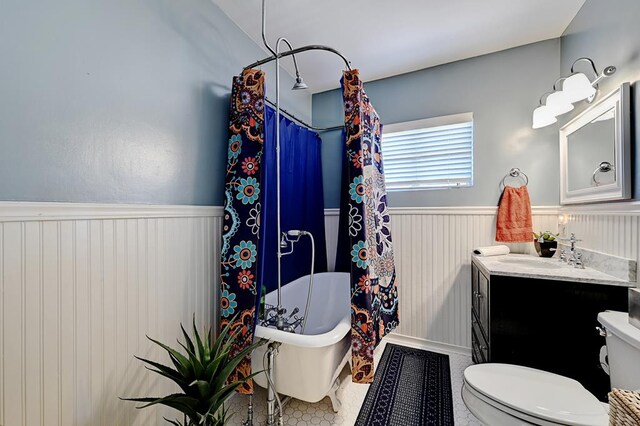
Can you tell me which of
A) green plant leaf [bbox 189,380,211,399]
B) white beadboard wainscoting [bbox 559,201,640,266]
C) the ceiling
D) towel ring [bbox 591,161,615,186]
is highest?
the ceiling

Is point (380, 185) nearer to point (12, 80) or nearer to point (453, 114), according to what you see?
point (453, 114)

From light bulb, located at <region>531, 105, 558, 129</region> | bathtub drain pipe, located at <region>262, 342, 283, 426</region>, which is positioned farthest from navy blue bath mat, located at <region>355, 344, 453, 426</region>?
light bulb, located at <region>531, 105, 558, 129</region>

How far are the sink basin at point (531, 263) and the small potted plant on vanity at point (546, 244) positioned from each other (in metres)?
0.12

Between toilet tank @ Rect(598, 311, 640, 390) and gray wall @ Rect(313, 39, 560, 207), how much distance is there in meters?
1.20

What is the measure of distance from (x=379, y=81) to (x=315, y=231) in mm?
1547

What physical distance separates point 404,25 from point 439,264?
182cm

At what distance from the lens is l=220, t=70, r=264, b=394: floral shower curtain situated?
4.66ft

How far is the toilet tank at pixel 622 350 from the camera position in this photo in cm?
85

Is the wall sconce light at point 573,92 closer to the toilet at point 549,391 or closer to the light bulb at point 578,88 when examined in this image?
the light bulb at point 578,88

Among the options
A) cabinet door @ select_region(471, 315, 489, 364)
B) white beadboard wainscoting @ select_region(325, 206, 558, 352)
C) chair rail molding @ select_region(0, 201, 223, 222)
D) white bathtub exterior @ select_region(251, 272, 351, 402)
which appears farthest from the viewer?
white beadboard wainscoting @ select_region(325, 206, 558, 352)

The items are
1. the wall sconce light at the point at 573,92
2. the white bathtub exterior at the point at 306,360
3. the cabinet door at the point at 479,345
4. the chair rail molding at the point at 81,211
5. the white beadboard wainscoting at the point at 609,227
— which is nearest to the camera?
the chair rail molding at the point at 81,211

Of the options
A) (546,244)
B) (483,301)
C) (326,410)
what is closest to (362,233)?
(483,301)

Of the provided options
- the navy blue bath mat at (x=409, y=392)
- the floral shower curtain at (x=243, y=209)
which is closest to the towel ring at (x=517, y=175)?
the navy blue bath mat at (x=409, y=392)

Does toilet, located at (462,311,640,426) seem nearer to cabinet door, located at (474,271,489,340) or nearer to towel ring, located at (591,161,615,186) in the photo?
cabinet door, located at (474,271,489,340)
